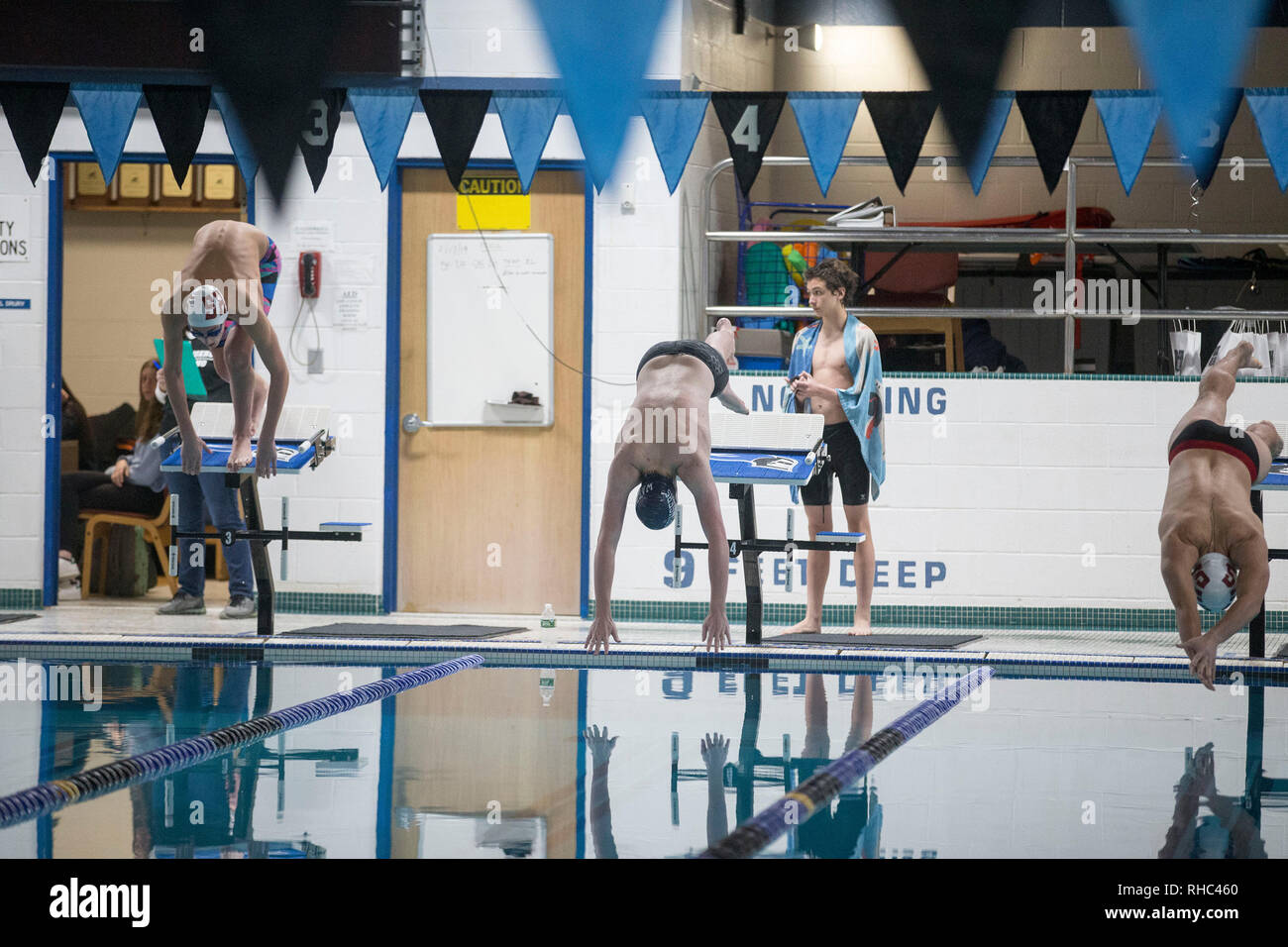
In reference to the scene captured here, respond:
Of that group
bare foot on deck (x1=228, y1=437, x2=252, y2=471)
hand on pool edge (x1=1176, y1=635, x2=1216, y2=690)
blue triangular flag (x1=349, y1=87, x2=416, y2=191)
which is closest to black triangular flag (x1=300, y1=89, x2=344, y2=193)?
blue triangular flag (x1=349, y1=87, x2=416, y2=191)

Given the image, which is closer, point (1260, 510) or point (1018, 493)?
point (1260, 510)

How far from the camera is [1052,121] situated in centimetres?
705

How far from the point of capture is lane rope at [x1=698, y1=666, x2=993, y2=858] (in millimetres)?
3818

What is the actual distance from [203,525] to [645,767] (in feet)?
17.1

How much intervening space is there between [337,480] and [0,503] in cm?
208

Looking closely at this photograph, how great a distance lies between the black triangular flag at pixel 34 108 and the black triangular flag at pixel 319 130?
1149 millimetres

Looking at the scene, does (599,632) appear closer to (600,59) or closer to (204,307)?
(204,307)

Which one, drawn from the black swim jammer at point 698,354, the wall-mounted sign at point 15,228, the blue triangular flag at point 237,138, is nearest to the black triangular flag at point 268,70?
the blue triangular flag at point 237,138

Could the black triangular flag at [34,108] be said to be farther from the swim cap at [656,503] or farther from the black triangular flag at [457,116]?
the swim cap at [656,503]

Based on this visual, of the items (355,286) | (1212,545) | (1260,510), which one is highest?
(355,286)

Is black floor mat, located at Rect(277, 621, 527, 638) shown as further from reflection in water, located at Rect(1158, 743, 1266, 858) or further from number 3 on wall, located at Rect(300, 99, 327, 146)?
reflection in water, located at Rect(1158, 743, 1266, 858)

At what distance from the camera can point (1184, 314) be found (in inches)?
343

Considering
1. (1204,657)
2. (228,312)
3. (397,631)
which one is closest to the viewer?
(1204,657)

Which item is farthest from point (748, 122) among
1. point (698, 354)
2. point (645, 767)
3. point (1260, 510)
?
point (645, 767)
